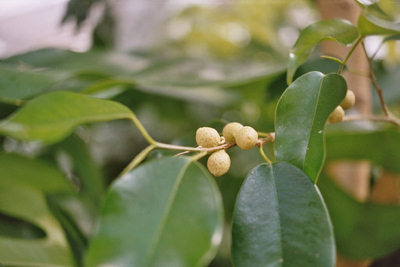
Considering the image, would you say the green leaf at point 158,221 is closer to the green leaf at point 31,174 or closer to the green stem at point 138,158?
the green stem at point 138,158

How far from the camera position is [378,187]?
2.25 feet

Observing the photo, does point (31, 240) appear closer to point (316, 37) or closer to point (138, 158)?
point (138, 158)

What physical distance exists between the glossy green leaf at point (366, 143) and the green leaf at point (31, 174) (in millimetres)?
460

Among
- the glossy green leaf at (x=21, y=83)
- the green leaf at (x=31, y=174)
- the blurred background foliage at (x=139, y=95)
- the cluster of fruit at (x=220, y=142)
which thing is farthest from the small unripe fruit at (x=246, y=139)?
the green leaf at (x=31, y=174)

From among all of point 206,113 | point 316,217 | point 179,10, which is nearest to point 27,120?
point 316,217

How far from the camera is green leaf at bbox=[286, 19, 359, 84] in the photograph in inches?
12.7

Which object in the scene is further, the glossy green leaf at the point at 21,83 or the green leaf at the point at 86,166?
the green leaf at the point at 86,166

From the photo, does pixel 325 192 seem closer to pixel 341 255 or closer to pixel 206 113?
pixel 341 255

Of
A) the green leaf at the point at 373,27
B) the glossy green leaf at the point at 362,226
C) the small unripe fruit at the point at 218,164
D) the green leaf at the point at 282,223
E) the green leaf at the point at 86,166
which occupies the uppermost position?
the green leaf at the point at 373,27

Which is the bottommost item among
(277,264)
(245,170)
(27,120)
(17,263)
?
(245,170)

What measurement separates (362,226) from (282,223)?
1.25ft

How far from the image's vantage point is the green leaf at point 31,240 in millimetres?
468

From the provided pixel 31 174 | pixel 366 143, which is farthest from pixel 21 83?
pixel 366 143

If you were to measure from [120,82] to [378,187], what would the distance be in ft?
1.62
